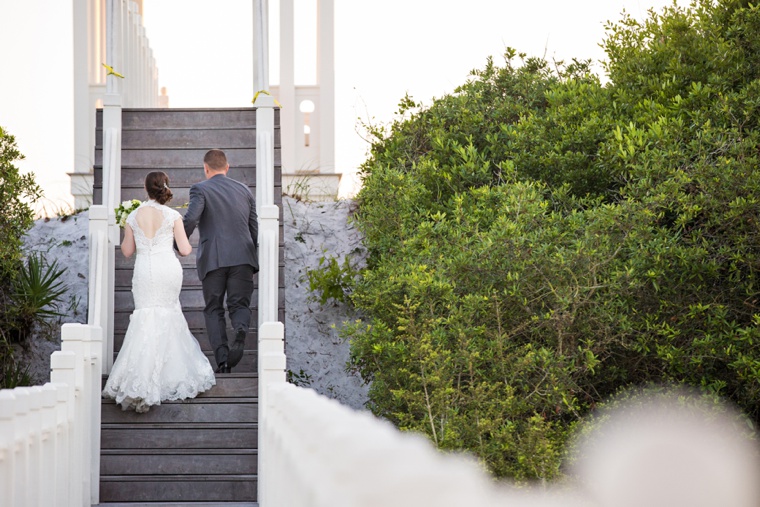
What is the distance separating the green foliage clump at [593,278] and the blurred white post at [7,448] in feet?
11.4

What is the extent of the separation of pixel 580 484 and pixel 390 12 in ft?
34.3

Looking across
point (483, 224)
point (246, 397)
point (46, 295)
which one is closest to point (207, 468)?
point (246, 397)

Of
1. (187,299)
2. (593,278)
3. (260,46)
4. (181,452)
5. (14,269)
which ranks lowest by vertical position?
(181,452)

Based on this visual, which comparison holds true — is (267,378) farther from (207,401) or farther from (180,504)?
(207,401)

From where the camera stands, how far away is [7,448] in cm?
377

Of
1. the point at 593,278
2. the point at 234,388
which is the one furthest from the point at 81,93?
the point at 593,278

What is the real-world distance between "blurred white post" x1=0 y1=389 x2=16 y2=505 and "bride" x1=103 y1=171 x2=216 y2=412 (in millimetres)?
2981

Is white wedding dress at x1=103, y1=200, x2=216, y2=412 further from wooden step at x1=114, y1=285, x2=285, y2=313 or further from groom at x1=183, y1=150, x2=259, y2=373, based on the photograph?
wooden step at x1=114, y1=285, x2=285, y2=313

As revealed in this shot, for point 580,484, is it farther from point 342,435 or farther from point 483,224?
point 342,435

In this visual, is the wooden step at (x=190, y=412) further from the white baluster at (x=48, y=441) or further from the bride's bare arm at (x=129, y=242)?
the white baluster at (x=48, y=441)

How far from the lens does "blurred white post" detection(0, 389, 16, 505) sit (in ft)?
12.1

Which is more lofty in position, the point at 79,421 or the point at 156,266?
the point at 156,266

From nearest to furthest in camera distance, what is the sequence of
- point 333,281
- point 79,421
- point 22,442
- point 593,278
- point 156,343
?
point 22,442, point 79,421, point 156,343, point 593,278, point 333,281

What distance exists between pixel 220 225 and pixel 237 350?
1003 mm
